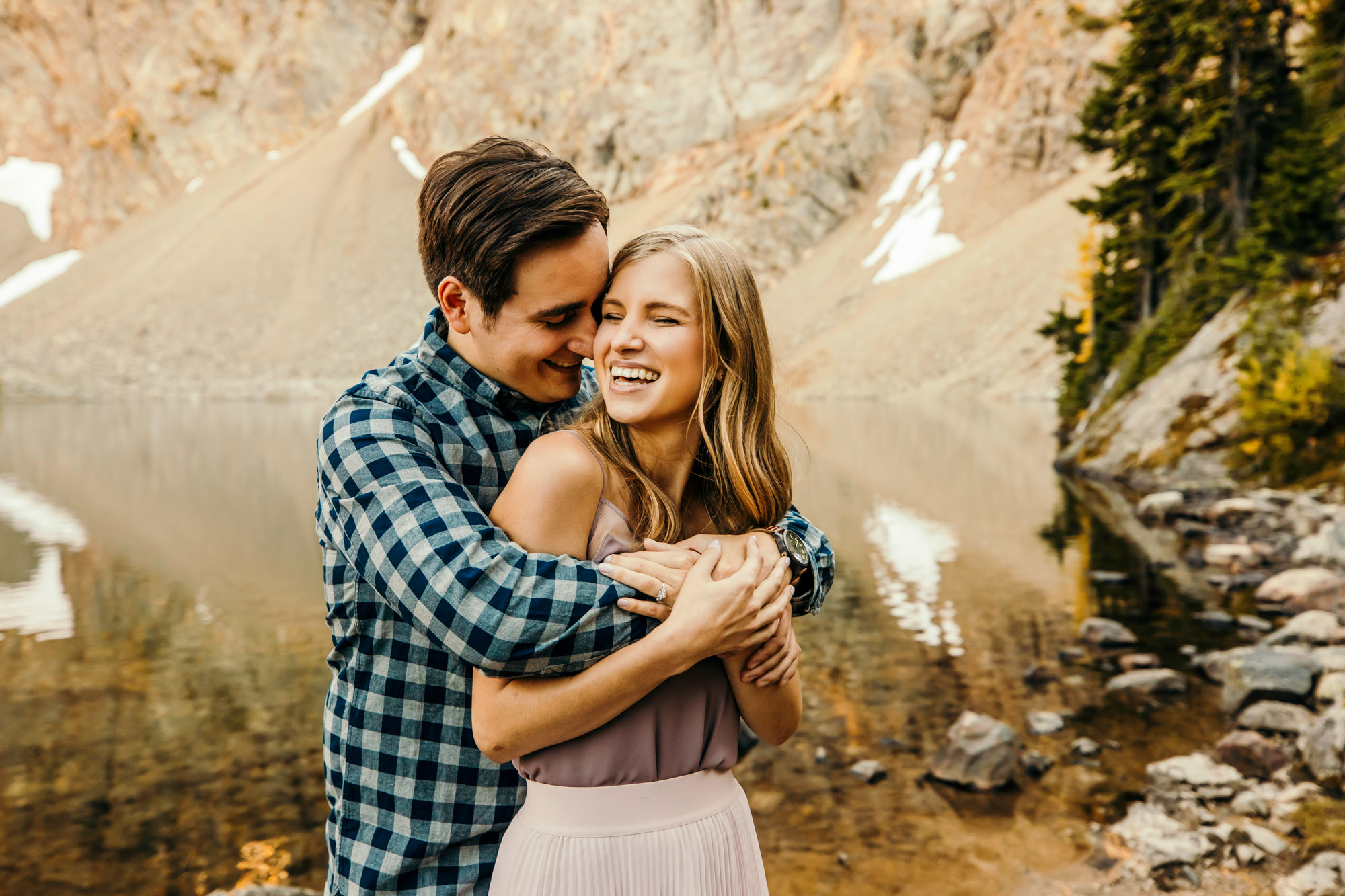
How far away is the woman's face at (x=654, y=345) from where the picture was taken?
2.24 metres

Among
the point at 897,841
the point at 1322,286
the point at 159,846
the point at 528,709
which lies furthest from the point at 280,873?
the point at 1322,286

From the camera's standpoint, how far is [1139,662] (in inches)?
351

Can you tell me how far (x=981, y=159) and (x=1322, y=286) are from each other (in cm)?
6219

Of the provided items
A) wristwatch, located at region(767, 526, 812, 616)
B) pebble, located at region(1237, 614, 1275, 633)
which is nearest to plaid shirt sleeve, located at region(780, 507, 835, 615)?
wristwatch, located at region(767, 526, 812, 616)

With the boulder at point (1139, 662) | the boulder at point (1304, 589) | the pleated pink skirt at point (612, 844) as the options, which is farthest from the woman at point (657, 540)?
the boulder at point (1304, 589)

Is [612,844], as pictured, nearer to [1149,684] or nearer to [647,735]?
[647,735]

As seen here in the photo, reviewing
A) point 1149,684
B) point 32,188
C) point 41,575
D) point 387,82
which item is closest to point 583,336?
point 1149,684

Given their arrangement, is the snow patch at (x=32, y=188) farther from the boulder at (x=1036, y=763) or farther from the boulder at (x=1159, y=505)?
the boulder at (x=1036, y=763)

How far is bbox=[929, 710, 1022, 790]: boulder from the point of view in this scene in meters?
6.57

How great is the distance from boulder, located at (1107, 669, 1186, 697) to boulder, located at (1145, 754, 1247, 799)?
1598mm

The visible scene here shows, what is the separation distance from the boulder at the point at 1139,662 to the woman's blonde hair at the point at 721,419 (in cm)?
778

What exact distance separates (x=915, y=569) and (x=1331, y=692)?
6.74 m

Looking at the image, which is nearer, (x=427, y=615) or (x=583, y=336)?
(x=427, y=615)

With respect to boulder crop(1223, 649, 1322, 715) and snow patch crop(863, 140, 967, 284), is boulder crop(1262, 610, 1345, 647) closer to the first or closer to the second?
boulder crop(1223, 649, 1322, 715)
